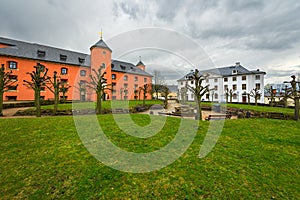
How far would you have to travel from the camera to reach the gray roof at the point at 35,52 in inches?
1023

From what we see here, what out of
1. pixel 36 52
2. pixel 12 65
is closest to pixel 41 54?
pixel 36 52

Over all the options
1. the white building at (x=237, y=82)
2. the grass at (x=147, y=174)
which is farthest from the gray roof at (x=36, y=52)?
the grass at (x=147, y=174)

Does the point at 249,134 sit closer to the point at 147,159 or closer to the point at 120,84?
the point at 147,159

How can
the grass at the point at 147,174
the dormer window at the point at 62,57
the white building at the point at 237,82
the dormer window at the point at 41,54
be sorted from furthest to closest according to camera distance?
the white building at the point at 237,82, the dormer window at the point at 62,57, the dormer window at the point at 41,54, the grass at the point at 147,174

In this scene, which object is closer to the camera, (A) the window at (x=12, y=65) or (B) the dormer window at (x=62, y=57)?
Result: (A) the window at (x=12, y=65)

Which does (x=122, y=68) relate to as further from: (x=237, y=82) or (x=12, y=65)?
(x=237, y=82)

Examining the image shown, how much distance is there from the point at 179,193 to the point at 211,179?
0.96 metres

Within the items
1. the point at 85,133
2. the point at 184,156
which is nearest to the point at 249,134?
the point at 184,156

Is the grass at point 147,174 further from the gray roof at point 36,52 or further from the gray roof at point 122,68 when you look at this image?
the gray roof at point 122,68

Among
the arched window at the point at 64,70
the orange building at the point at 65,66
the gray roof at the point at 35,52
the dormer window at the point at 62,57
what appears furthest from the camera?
the dormer window at the point at 62,57

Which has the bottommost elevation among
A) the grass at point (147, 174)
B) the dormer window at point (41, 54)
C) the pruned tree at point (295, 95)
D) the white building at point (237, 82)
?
the grass at point (147, 174)

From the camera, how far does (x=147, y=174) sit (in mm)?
3645

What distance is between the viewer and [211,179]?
11.5 feet

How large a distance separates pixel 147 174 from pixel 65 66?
1361 inches
